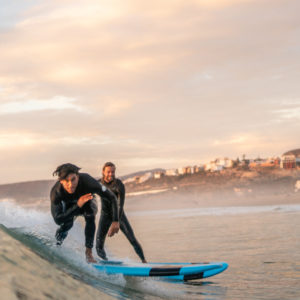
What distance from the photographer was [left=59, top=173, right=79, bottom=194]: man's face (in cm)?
678

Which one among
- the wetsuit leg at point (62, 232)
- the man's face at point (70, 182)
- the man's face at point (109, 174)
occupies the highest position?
the man's face at point (109, 174)

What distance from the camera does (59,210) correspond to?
23.7 feet

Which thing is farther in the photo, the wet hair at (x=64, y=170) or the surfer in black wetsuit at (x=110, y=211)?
the surfer in black wetsuit at (x=110, y=211)

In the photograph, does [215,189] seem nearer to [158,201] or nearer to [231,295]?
[158,201]

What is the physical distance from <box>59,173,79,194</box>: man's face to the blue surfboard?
1.25 metres

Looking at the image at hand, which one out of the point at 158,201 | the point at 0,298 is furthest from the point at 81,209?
the point at 158,201

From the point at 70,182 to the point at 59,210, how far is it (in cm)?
63

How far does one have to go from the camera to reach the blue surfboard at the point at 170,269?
24.7 ft

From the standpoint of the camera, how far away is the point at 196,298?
7.09 meters

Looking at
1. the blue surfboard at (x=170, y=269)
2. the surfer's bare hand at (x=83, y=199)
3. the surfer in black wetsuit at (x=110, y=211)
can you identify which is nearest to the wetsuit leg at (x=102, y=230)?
the surfer in black wetsuit at (x=110, y=211)

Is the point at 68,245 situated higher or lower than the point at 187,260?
higher

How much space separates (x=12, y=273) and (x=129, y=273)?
4.06m

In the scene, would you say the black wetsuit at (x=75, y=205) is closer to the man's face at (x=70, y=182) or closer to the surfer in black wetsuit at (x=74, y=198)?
the surfer in black wetsuit at (x=74, y=198)

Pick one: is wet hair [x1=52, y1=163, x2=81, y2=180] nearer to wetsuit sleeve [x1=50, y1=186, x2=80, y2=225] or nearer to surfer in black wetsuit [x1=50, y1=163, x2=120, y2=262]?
surfer in black wetsuit [x1=50, y1=163, x2=120, y2=262]
